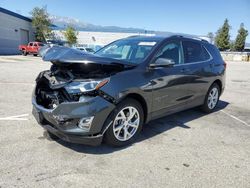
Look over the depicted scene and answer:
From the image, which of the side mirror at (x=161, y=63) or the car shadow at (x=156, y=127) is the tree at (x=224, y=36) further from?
the side mirror at (x=161, y=63)

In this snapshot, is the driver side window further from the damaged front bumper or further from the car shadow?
the damaged front bumper

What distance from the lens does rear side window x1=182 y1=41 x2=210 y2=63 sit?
17.2 ft

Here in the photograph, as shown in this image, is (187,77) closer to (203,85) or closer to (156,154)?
(203,85)

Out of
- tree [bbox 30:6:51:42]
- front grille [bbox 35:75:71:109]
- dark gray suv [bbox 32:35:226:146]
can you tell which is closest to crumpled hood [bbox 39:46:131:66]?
dark gray suv [bbox 32:35:226:146]

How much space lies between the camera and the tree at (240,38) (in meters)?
73.4

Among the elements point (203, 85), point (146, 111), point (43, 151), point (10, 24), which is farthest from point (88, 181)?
point (10, 24)

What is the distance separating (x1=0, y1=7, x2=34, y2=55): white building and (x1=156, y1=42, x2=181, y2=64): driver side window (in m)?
35.4

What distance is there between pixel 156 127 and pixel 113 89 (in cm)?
176

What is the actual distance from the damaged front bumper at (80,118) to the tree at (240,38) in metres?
79.9

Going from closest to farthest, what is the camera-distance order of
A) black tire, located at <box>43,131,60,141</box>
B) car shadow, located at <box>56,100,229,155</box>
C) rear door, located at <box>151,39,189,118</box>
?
1. car shadow, located at <box>56,100,229,155</box>
2. black tire, located at <box>43,131,60,141</box>
3. rear door, located at <box>151,39,189,118</box>

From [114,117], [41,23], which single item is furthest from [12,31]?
[114,117]

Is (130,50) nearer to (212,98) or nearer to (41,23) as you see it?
(212,98)

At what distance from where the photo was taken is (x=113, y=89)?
11.9ft

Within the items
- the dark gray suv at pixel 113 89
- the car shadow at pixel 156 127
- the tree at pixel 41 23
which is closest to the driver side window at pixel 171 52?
the dark gray suv at pixel 113 89
